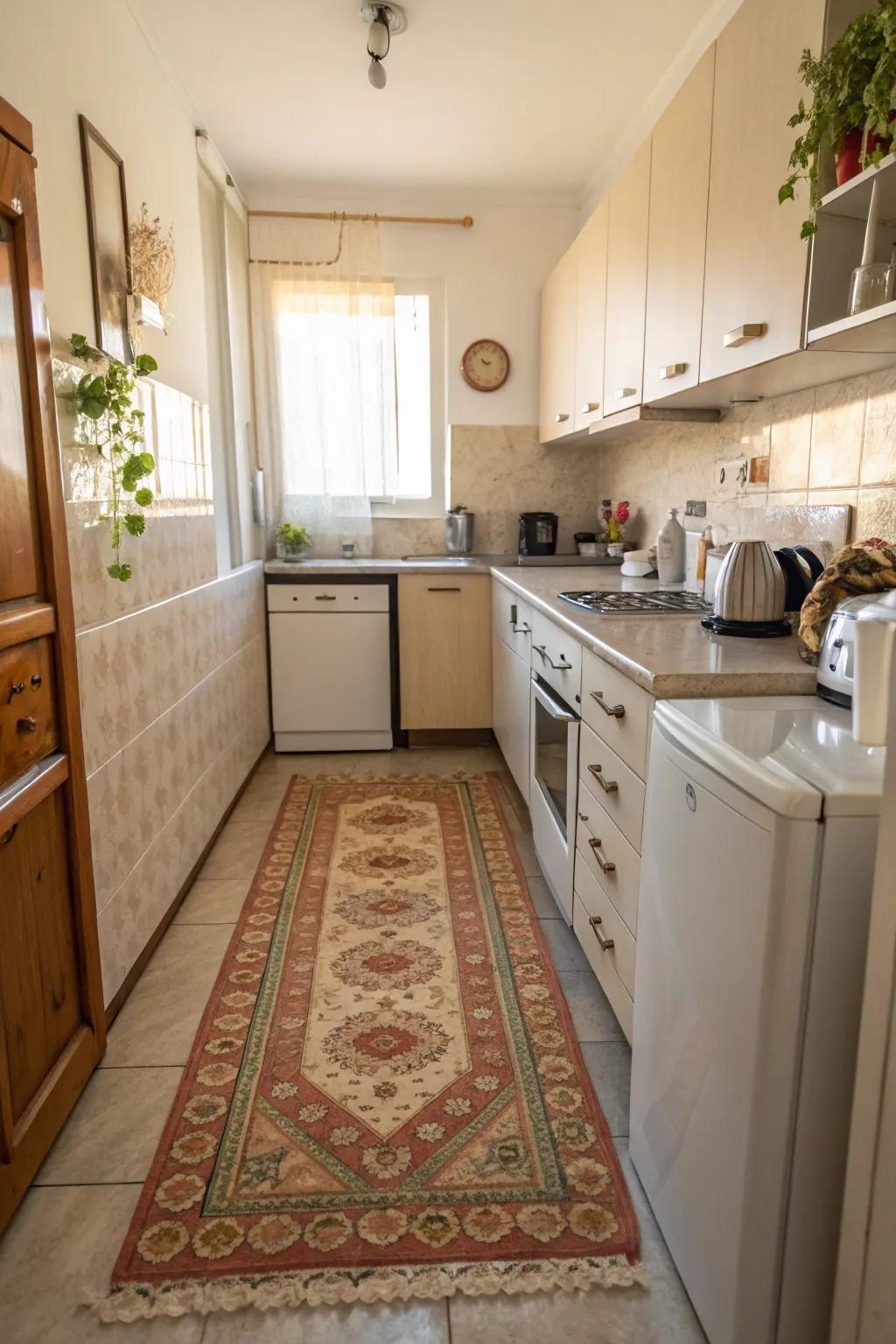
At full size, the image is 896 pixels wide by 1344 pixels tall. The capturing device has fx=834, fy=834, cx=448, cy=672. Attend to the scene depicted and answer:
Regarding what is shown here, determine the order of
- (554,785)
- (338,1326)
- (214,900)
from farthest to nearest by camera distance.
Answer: (214,900), (554,785), (338,1326)

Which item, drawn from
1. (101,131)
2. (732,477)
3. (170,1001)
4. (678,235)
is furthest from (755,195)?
(170,1001)

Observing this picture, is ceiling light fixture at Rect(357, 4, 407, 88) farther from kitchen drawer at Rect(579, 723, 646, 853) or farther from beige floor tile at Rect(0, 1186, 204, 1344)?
beige floor tile at Rect(0, 1186, 204, 1344)

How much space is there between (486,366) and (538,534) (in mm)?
879

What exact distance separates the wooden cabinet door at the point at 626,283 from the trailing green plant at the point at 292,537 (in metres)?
1.66

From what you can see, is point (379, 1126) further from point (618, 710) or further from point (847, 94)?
point (847, 94)

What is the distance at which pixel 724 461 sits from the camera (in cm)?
258

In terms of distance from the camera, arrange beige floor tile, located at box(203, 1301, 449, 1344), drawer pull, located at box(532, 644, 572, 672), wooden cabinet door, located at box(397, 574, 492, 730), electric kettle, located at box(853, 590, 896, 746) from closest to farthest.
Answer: electric kettle, located at box(853, 590, 896, 746)
beige floor tile, located at box(203, 1301, 449, 1344)
drawer pull, located at box(532, 644, 572, 672)
wooden cabinet door, located at box(397, 574, 492, 730)

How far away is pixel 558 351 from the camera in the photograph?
3611mm

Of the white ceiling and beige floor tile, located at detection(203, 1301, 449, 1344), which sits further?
the white ceiling

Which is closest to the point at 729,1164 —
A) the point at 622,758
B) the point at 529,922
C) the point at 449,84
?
the point at 622,758

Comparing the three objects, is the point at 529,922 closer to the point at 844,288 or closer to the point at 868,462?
the point at 868,462

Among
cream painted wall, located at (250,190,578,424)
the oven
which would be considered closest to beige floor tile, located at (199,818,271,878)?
the oven

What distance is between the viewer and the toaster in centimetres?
134

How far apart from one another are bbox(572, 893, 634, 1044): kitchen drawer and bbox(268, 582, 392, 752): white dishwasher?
1956mm
